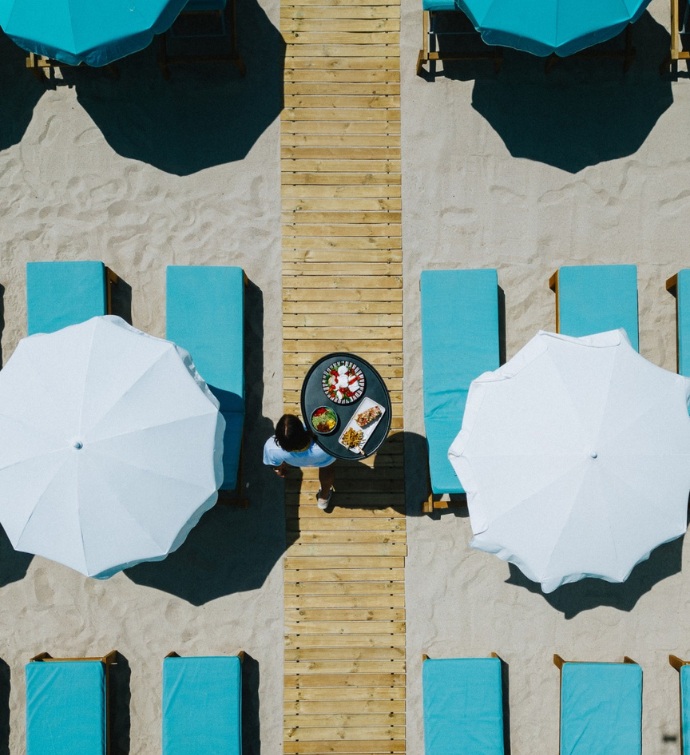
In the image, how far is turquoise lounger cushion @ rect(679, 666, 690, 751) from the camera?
677 centimetres

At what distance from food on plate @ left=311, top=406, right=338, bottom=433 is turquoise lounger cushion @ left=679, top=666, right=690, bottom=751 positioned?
4.35 meters

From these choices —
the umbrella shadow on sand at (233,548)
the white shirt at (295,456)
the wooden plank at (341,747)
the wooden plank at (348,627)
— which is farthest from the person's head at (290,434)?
the wooden plank at (341,747)

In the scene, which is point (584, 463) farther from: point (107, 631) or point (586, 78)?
point (107, 631)

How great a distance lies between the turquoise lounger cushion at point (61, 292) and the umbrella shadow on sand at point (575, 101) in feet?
14.5

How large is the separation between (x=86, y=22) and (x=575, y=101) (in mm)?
5065

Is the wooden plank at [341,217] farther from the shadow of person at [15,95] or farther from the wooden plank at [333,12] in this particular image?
the shadow of person at [15,95]

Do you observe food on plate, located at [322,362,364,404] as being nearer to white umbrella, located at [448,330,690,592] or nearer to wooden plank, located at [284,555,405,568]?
white umbrella, located at [448,330,690,592]

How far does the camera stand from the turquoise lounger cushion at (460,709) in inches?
263

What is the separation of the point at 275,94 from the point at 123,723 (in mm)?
6935

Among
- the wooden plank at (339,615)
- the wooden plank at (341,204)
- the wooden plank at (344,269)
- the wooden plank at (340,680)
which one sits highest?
the wooden plank at (341,204)

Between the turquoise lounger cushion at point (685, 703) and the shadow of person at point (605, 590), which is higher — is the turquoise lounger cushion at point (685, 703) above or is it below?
below

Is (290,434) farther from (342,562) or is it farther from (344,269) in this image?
(344,269)

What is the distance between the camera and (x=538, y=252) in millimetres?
7285

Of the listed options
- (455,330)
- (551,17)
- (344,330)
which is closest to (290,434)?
(344,330)
